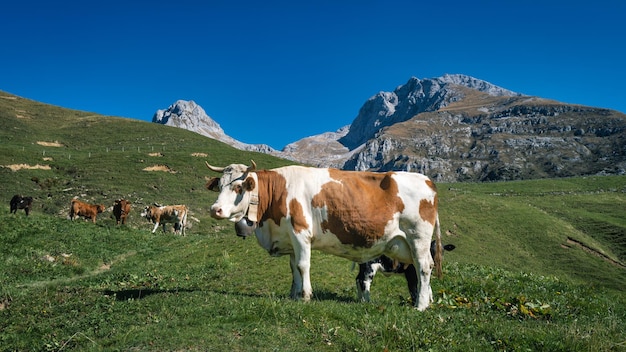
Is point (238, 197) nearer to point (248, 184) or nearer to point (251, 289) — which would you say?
point (248, 184)

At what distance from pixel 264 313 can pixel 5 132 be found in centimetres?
8240

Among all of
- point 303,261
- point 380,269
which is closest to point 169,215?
point 380,269

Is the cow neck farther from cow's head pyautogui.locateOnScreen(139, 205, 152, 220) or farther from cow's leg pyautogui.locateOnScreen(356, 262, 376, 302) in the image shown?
cow's head pyautogui.locateOnScreen(139, 205, 152, 220)

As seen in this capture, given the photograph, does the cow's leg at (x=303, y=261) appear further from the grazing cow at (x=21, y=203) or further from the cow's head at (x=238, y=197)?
the grazing cow at (x=21, y=203)

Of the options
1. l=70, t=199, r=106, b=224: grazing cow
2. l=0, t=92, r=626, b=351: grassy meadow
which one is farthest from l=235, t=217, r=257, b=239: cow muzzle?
l=70, t=199, r=106, b=224: grazing cow

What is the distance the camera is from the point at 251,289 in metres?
13.4

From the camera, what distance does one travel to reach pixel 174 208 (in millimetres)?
36906

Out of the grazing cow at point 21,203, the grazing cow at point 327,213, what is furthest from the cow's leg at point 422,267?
the grazing cow at point 21,203

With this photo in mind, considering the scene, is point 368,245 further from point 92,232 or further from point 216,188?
point 92,232

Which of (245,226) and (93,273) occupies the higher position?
(245,226)

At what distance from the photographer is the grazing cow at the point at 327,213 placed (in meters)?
9.77

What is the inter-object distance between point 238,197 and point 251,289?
4747mm

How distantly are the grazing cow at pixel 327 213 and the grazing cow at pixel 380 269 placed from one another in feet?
4.11

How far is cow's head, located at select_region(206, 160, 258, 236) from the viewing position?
9758 mm
